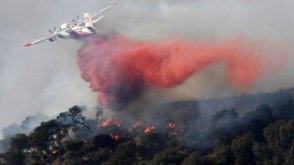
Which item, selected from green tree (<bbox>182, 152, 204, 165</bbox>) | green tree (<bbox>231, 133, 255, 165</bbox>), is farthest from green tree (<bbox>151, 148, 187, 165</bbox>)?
green tree (<bbox>231, 133, 255, 165</bbox>)

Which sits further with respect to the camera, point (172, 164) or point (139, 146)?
point (139, 146)

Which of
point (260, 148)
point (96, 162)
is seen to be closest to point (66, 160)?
point (96, 162)

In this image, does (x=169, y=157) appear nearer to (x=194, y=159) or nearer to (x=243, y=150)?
(x=194, y=159)

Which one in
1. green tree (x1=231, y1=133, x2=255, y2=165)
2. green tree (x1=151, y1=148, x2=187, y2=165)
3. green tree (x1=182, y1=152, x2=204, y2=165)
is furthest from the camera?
green tree (x1=151, y1=148, x2=187, y2=165)

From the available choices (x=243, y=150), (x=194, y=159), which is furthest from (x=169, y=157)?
(x=243, y=150)

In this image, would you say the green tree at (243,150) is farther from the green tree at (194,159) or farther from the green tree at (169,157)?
the green tree at (169,157)

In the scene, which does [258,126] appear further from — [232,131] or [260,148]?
[260,148]

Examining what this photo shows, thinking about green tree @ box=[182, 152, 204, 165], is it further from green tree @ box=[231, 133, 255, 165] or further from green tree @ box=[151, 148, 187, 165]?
green tree @ box=[231, 133, 255, 165]

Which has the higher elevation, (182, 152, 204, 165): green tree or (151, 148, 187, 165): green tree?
(151, 148, 187, 165): green tree

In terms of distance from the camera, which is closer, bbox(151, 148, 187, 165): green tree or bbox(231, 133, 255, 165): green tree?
bbox(231, 133, 255, 165): green tree

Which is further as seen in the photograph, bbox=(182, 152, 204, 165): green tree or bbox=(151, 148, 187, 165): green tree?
bbox=(151, 148, 187, 165): green tree

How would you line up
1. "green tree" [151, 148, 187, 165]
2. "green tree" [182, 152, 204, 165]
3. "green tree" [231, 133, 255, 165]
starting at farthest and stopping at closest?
"green tree" [151, 148, 187, 165], "green tree" [231, 133, 255, 165], "green tree" [182, 152, 204, 165]
